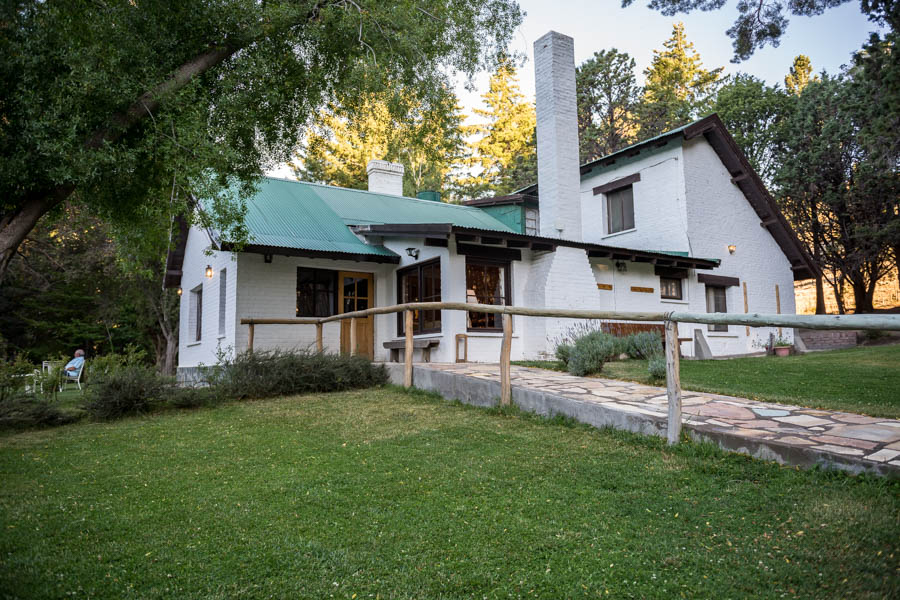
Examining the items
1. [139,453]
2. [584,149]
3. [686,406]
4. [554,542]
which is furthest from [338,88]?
[584,149]

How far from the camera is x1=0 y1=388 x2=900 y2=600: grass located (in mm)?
2605

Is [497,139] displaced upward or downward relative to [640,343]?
upward

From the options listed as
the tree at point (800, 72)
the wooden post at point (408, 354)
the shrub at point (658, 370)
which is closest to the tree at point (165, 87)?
the wooden post at point (408, 354)

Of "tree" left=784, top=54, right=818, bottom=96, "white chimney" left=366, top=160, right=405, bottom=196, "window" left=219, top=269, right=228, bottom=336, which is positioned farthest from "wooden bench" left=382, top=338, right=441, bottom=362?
"tree" left=784, top=54, right=818, bottom=96

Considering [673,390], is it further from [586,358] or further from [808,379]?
[808,379]

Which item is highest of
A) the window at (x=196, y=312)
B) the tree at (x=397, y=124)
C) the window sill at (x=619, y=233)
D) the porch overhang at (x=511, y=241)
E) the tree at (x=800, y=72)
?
the tree at (x=800, y=72)

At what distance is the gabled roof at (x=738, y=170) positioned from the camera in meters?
15.2

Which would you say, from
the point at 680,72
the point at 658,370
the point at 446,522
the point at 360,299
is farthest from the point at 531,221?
the point at 680,72

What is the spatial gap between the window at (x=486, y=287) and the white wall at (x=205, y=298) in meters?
4.75

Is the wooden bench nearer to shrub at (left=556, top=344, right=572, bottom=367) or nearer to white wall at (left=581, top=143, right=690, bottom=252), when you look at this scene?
shrub at (left=556, top=344, right=572, bottom=367)

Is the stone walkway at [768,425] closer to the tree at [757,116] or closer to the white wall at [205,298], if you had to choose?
the white wall at [205,298]

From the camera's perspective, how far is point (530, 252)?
12.6 m

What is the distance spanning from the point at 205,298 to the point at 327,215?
3721 millimetres

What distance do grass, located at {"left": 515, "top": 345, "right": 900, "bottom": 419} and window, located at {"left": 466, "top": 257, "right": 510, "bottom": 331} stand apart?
5.36ft
